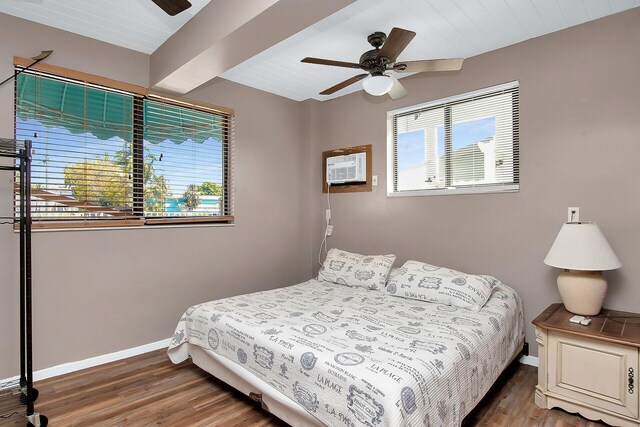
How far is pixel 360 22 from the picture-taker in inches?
93.7

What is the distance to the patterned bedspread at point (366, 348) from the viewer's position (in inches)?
59.1

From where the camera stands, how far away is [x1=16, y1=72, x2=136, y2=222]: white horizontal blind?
8.07ft

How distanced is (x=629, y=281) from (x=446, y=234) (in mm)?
1268

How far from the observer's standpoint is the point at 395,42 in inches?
80.0

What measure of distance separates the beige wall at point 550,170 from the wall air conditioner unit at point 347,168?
1.81 ft

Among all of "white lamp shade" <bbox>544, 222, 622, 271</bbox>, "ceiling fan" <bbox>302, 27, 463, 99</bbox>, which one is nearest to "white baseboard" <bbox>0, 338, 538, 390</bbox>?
"white lamp shade" <bbox>544, 222, 622, 271</bbox>

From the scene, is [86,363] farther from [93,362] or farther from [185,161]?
[185,161]

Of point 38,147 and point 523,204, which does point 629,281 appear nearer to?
point 523,204

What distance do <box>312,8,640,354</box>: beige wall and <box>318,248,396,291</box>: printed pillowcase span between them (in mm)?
362

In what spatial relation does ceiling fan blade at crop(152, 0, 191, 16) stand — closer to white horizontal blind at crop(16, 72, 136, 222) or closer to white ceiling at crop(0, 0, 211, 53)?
white ceiling at crop(0, 0, 211, 53)

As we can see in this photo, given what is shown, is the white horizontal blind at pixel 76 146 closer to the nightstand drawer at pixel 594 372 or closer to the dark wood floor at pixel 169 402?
the dark wood floor at pixel 169 402

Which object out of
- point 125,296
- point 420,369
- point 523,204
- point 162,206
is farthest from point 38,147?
point 523,204

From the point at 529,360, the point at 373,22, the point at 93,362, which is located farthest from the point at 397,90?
the point at 93,362

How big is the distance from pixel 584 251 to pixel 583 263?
76mm
